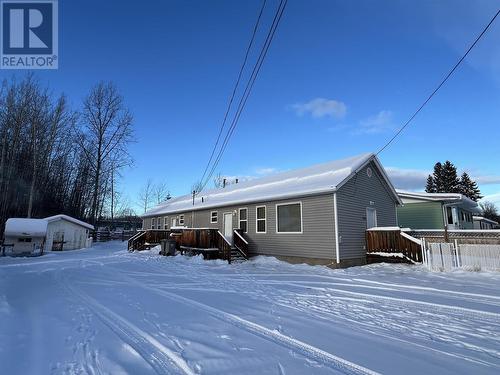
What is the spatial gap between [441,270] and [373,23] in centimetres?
957

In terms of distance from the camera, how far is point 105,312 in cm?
576

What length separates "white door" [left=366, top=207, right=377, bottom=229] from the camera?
1530cm

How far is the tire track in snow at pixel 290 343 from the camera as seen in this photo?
11.4 feet

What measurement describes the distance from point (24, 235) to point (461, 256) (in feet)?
75.2

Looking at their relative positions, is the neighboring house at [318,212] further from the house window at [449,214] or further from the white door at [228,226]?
the house window at [449,214]

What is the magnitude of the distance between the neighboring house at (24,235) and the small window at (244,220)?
12.6 m

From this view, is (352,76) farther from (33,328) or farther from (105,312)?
(33,328)

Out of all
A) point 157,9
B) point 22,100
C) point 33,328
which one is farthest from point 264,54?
point 22,100

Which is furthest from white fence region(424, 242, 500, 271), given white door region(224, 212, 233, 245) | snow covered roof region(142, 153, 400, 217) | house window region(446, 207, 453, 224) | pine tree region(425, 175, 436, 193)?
pine tree region(425, 175, 436, 193)

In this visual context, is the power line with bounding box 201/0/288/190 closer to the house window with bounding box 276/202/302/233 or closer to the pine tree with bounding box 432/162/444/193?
the house window with bounding box 276/202/302/233

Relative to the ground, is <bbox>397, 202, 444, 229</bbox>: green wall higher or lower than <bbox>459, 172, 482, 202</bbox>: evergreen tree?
lower

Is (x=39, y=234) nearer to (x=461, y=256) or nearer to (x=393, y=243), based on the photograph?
(x=393, y=243)

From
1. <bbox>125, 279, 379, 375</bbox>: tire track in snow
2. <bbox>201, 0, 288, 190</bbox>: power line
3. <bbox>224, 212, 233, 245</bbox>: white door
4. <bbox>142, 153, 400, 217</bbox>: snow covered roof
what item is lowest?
<bbox>125, 279, 379, 375</bbox>: tire track in snow

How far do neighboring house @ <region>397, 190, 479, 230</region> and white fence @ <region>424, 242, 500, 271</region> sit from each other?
8591 mm
